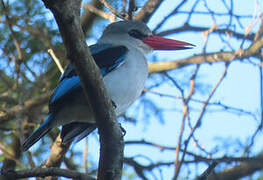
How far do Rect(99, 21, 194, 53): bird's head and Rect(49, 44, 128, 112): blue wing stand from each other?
497 millimetres

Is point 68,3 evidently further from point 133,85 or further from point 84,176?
point 133,85

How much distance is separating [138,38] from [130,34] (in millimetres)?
104

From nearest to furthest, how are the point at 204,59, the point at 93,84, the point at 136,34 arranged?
the point at 93,84 → the point at 136,34 → the point at 204,59

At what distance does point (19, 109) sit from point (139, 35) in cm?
155

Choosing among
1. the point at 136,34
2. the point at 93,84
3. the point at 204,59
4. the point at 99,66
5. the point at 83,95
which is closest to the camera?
the point at 93,84

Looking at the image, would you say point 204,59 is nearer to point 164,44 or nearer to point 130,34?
point 164,44

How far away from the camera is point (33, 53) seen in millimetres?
5688

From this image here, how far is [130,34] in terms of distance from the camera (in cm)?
485

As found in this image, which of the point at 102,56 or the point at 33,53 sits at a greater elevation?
the point at 33,53

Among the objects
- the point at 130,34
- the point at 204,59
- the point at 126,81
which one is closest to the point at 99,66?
the point at 126,81

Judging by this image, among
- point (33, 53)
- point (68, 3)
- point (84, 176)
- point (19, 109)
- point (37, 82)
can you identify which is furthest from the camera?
point (33, 53)

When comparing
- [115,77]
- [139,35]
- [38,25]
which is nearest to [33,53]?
[38,25]

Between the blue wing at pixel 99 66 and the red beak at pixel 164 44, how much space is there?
0.67 metres

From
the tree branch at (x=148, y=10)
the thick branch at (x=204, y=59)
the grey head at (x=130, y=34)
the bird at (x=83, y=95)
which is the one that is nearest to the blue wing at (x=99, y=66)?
the bird at (x=83, y=95)
